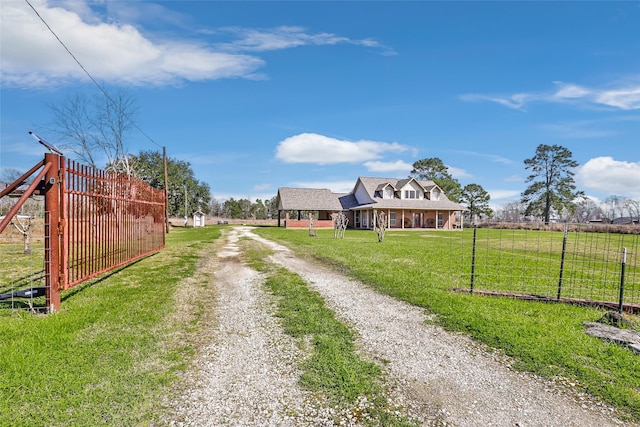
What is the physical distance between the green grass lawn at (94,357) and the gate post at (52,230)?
1.09 feet

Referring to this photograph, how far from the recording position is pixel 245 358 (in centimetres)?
410

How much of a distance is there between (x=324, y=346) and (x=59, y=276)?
470 centimetres

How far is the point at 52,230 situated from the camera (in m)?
5.74

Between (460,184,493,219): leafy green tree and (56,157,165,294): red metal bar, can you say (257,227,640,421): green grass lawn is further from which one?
(460,184,493,219): leafy green tree

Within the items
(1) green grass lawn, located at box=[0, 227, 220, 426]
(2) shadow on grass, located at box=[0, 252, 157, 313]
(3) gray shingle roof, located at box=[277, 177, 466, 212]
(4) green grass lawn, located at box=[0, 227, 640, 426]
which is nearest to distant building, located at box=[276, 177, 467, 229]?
(3) gray shingle roof, located at box=[277, 177, 466, 212]

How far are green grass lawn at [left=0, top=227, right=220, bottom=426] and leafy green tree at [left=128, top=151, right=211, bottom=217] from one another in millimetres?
52383

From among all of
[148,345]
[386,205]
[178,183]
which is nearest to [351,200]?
[386,205]

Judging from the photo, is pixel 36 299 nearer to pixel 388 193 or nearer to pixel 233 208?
pixel 388 193

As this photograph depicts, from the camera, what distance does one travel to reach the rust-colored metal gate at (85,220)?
5.78 m

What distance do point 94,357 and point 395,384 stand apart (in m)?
3.28

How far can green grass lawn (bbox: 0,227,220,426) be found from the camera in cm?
294

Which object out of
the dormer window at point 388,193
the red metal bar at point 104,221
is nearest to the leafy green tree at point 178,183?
the dormer window at point 388,193

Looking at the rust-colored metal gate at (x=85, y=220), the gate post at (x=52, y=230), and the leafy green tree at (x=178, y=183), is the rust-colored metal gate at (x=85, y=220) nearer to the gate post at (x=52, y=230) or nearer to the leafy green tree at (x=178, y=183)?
the gate post at (x=52, y=230)

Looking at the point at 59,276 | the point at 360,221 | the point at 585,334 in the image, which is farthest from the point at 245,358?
the point at 360,221
